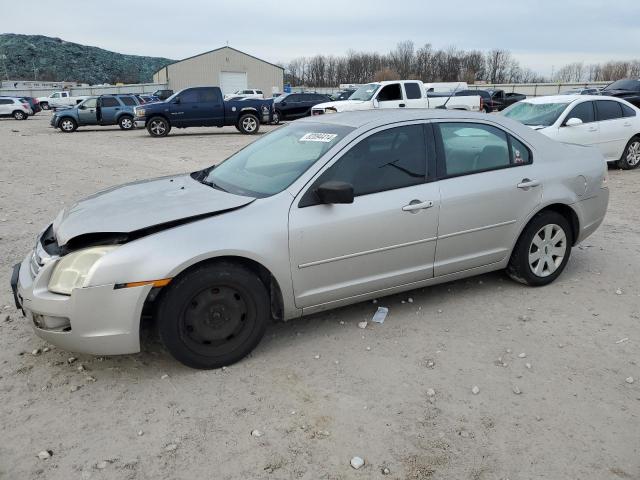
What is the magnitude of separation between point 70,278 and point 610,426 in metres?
3.11

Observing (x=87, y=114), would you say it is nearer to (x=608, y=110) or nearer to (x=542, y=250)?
(x=608, y=110)

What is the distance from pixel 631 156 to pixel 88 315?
11408 mm

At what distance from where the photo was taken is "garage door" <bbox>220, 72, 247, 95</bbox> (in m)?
61.7

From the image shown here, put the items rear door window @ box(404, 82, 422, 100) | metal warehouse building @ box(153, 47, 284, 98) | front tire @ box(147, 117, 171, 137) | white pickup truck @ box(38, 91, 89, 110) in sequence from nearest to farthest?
rear door window @ box(404, 82, 422, 100) → front tire @ box(147, 117, 171, 137) → white pickup truck @ box(38, 91, 89, 110) → metal warehouse building @ box(153, 47, 284, 98)

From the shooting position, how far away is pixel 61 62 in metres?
158

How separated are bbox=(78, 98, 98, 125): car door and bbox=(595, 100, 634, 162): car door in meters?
21.5

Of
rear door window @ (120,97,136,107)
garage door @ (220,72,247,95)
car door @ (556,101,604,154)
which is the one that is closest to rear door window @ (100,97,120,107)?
rear door window @ (120,97,136,107)

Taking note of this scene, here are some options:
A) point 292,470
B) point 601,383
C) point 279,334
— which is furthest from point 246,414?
point 601,383

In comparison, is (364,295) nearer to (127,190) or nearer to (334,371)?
(334,371)

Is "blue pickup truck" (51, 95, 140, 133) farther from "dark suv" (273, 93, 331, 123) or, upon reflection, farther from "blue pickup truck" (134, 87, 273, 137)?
"dark suv" (273, 93, 331, 123)

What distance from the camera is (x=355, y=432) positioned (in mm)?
2744

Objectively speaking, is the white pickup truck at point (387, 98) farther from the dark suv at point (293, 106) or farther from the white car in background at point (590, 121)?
the white car in background at point (590, 121)

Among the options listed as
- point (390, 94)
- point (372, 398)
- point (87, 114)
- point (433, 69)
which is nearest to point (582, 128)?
point (390, 94)

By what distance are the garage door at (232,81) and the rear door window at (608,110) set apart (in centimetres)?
5581
